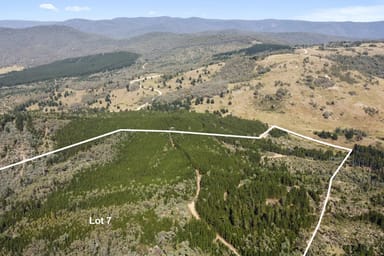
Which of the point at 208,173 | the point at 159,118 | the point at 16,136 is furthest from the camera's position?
the point at 159,118

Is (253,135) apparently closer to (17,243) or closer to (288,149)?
(288,149)

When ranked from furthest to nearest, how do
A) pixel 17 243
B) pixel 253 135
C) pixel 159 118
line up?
1. pixel 253 135
2. pixel 159 118
3. pixel 17 243

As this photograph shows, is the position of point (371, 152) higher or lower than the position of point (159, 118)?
lower

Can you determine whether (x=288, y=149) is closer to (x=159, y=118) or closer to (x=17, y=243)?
(x=159, y=118)

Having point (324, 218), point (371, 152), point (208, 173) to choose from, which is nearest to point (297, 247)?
point (324, 218)

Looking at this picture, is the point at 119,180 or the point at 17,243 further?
the point at 119,180

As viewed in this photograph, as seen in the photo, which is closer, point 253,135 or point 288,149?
point 288,149

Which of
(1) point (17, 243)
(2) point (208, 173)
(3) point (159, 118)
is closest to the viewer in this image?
(1) point (17, 243)

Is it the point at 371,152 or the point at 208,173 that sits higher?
the point at 208,173

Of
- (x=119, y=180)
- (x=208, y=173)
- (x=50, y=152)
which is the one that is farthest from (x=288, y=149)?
(x=50, y=152)
